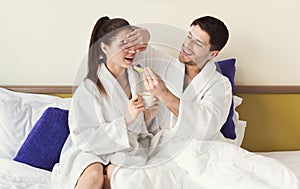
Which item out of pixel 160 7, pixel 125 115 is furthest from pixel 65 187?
pixel 160 7

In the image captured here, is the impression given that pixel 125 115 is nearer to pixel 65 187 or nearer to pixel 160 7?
pixel 65 187

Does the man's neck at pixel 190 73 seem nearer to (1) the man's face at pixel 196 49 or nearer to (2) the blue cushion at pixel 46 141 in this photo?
(1) the man's face at pixel 196 49

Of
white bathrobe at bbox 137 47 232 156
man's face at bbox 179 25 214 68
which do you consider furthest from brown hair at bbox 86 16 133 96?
man's face at bbox 179 25 214 68

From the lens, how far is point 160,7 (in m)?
2.05

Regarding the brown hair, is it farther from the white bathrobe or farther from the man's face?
the man's face

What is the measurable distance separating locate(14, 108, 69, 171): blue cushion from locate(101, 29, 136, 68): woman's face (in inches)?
14.0

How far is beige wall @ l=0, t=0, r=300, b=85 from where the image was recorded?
2047 mm

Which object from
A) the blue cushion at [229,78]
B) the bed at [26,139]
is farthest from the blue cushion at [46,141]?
the blue cushion at [229,78]

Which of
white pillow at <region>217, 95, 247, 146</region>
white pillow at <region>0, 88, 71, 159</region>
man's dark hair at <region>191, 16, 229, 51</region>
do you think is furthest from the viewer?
white pillow at <region>217, 95, 247, 146</region>

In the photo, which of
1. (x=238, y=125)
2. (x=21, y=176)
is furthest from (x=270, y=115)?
(x=21, y=176)

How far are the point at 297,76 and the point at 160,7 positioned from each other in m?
0.66

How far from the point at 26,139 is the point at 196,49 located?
2.29 ft

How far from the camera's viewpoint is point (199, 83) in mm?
1735

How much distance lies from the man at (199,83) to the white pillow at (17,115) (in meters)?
0.50
